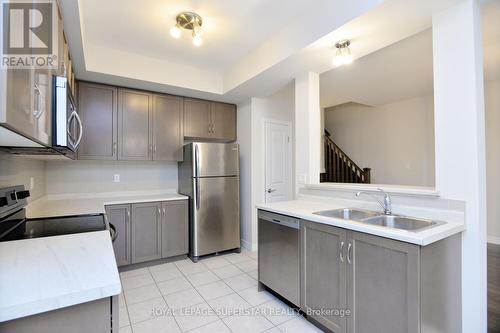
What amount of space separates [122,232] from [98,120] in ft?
4.72

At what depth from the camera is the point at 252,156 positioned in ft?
12.5

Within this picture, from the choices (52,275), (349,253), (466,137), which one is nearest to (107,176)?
(52,275)

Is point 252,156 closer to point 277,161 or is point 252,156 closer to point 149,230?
point 277,161

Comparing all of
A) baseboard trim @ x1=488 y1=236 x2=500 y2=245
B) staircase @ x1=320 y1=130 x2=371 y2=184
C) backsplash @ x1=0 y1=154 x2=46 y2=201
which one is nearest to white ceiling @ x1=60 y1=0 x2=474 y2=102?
backsplash @ x1=0 y1=154 x2=46 y2=201

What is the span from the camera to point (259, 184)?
3891 mm

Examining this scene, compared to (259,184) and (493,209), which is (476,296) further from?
(493,209)

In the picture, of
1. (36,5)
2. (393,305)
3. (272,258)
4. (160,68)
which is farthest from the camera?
(160,68)

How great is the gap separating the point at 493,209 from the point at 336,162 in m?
2.68

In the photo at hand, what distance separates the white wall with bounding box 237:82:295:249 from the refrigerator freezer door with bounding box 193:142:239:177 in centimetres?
24

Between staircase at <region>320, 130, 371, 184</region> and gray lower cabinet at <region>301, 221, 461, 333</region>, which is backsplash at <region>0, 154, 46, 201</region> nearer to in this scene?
gray lower cabinet at <region>301, 221, 461, 333</region>

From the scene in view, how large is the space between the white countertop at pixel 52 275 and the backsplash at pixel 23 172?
64 centimetres

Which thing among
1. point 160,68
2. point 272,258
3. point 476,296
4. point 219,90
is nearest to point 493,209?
point 476,296

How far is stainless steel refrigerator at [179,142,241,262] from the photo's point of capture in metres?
3.43

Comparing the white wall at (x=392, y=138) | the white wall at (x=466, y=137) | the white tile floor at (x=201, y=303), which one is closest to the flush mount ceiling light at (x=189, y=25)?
the white wall at (x=466, y=137)
